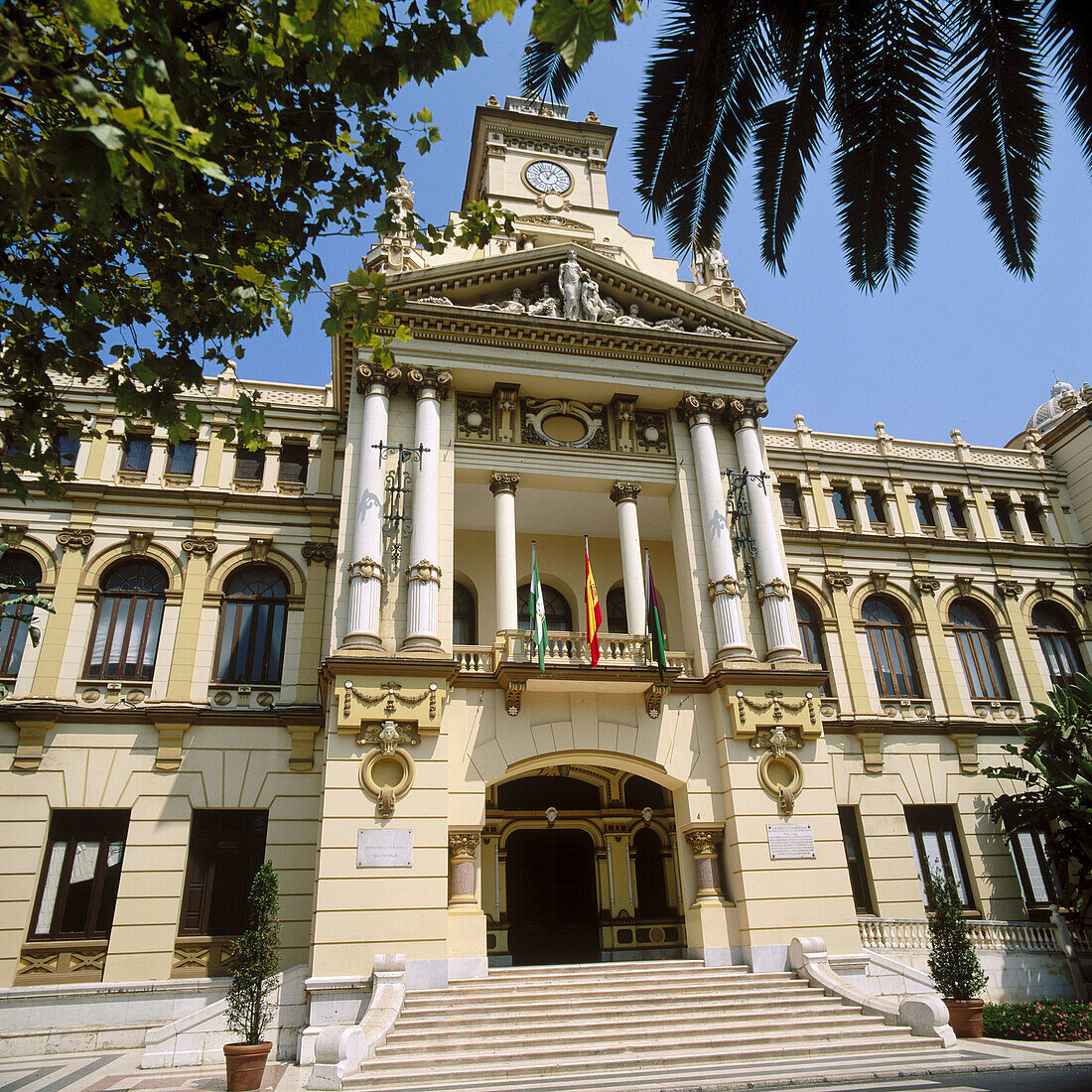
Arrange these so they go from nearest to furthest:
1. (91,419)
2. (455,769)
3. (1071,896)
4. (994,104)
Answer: (994,104) < (455,769) < (1071,896) < (91,419)

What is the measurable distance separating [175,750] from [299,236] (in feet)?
49.6

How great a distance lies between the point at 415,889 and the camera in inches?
620

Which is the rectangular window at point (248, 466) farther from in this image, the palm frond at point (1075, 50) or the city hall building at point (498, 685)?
the palm frond at point (1075, 50)

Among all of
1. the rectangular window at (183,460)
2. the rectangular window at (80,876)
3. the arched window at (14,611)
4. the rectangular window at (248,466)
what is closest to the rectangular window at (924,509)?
the rectangular window at (248,466)

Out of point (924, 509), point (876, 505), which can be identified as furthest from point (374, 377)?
point (924, 509)

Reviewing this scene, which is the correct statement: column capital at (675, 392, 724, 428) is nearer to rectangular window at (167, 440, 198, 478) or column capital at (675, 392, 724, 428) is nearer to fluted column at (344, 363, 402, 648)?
fluted column at (344, 363, 402, 648)

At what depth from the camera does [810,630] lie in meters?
26.0

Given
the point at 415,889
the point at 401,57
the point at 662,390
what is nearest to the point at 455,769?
the point at 415,889

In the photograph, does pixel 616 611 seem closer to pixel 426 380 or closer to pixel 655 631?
pixel 655 631

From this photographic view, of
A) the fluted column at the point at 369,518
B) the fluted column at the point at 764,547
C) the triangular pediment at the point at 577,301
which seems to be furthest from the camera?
the triangular pediment at the point at 577,301

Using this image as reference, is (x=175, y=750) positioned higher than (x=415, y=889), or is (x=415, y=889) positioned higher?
(x=175, y=750)

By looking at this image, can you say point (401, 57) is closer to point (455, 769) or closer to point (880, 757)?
point (455, 769)

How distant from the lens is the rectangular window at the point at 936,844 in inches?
914

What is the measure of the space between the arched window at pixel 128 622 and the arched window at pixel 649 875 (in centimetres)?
1357
